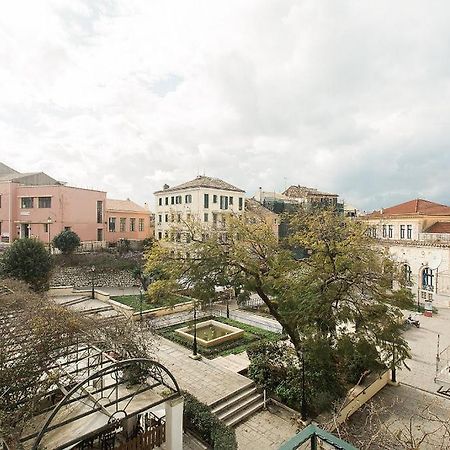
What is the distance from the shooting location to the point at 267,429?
11.3 metres

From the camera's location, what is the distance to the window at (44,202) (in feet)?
112

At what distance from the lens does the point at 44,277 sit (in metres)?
22.8

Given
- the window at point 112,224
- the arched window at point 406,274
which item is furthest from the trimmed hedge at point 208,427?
the window at point 112,224

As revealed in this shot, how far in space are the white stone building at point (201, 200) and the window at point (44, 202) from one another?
12.0m

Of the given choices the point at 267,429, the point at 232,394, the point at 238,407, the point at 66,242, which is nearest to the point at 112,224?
the point at 66,242

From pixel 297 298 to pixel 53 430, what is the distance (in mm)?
8688

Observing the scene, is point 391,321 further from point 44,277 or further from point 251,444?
point 44,277

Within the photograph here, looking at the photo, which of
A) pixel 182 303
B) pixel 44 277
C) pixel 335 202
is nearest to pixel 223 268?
pixel 182 303

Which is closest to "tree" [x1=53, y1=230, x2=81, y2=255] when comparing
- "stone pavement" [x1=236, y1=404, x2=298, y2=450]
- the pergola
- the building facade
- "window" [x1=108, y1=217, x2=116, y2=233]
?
the building facade

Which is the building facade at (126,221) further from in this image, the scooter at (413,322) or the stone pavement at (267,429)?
the stone pavement at (267,429)

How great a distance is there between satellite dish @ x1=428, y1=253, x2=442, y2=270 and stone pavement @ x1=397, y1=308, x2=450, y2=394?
359 centimetres

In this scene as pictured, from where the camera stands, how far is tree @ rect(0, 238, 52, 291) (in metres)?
21.8

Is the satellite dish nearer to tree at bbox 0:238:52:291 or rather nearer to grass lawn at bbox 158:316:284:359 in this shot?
grass lawn at bbox 158:316:284:359

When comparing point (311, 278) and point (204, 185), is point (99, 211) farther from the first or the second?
point (311, 278)
